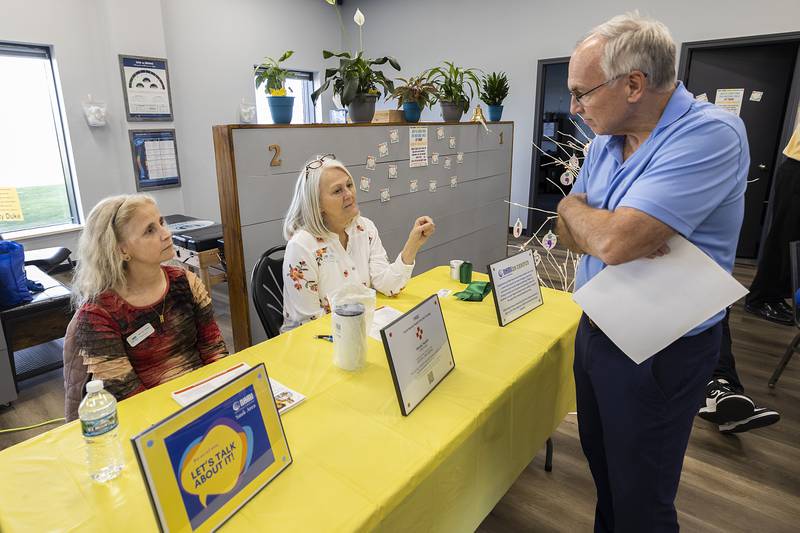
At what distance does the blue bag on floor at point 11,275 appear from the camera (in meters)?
2.57

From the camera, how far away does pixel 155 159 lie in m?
5.05

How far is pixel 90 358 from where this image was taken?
1340 mm

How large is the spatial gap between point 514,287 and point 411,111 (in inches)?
85.2

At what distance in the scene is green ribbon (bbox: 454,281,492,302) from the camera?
186 cm

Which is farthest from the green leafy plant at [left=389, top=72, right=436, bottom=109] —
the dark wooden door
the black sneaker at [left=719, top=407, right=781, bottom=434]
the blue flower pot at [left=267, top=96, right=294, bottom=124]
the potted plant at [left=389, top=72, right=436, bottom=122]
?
the dark wooden door

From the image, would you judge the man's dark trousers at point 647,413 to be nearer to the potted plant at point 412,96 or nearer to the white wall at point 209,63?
the potted plant at point 412,96

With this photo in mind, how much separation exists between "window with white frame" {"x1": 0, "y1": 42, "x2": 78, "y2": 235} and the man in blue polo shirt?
5.12m

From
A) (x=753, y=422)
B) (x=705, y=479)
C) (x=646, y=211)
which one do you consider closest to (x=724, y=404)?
(x=753, y=422)

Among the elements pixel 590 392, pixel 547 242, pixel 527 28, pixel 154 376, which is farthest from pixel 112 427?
pixel 527 28

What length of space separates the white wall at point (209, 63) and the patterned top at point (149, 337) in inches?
170

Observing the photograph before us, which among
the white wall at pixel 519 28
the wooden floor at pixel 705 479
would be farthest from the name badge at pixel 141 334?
the white wall at pixel 519 28

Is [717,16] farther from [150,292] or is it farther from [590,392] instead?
[150,292]

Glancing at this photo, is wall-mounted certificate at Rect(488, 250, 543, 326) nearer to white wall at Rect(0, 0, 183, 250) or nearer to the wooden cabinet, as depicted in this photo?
the wooden cabinet

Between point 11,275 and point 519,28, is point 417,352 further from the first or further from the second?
point 519,28
